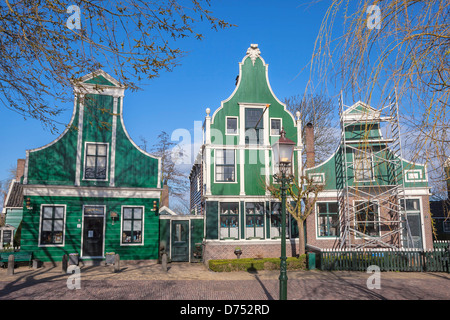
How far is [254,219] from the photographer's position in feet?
64.8

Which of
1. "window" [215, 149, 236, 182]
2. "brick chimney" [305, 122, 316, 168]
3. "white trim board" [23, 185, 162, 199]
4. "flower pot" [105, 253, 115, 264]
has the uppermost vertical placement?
"brick chimney" [305, 122, 316, 168]

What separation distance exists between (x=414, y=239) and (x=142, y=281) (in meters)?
15.4

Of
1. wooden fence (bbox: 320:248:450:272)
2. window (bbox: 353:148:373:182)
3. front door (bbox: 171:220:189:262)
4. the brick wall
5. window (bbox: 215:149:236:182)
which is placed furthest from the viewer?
front door (bbox: 171:220:189:262)

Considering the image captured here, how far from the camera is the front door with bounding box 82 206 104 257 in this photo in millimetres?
18359

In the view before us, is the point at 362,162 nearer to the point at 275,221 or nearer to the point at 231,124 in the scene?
the point at 275,221

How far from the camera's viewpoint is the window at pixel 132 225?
18984 mm

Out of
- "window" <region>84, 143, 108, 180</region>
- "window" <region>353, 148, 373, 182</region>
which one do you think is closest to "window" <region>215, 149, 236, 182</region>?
"window" <region>84, 143, 108, 180</region>

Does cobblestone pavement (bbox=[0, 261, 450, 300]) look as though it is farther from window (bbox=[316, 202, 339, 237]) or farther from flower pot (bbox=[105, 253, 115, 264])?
window (bbox=[316, 202, 339, 237])

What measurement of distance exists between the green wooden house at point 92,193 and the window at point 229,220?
3535 millimetres

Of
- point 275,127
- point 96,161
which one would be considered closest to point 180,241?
point 96,161

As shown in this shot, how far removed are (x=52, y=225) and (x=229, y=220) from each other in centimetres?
903

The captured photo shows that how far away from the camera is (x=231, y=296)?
11820 mm

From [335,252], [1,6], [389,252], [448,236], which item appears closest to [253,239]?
[335,252]
